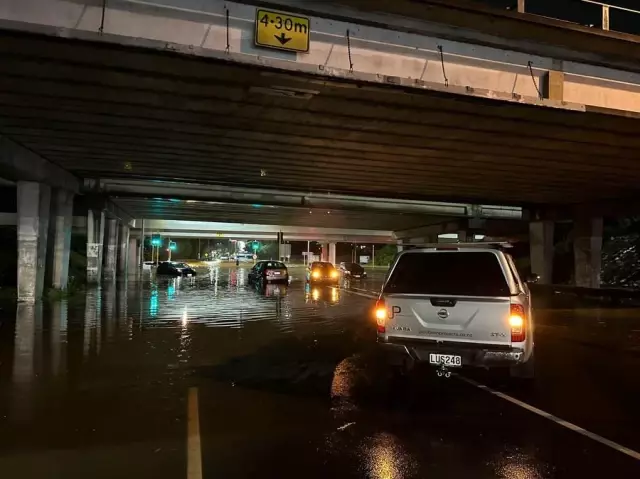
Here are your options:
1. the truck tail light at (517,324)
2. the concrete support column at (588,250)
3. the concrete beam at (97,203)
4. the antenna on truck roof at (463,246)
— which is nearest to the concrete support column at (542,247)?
the concrete support column at (588,250)

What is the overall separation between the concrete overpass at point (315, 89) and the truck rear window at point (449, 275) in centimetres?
405

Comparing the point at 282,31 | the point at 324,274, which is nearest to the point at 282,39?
the point at 282,31

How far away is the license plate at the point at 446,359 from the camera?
25.4 feet

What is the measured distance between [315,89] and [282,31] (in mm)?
1749

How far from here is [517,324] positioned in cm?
754

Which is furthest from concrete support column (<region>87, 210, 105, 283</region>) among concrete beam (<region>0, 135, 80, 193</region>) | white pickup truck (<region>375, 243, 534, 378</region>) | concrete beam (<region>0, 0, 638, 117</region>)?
white pickup truck (<region>375, 243, 534, 378</region>)

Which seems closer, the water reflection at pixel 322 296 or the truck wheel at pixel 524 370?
the truck wheel at pixel 524 370

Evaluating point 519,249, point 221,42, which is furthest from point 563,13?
point 519,249

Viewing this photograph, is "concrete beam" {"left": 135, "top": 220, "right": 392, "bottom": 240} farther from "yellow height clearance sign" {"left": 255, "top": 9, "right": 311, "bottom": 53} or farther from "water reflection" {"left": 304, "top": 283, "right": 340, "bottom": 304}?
"yellow height clearance sign" {"left": 255, "top": 9, "right": 311, "bottom": 53}

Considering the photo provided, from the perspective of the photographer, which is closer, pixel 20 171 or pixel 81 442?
pixel 81 442

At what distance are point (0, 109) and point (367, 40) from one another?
9.11 metres

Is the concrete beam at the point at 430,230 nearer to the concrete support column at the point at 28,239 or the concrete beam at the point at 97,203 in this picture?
the concrete beam at the point at 97,203

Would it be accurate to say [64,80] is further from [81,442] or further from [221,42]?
[81,442]

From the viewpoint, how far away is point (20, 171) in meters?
19.5
